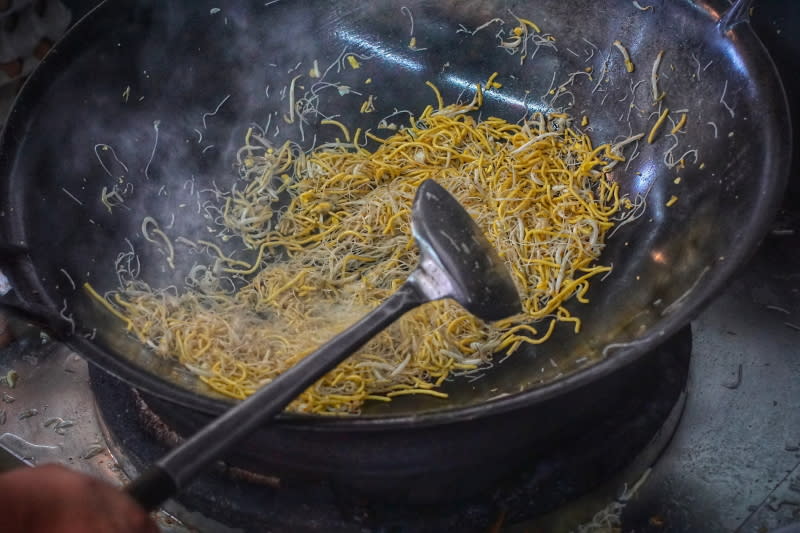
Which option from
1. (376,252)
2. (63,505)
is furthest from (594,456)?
(63,505)

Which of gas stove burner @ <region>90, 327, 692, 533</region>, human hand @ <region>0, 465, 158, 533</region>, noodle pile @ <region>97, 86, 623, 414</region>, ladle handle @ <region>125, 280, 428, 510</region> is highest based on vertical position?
human hand @ <region>0, 465, 158, 533</region>

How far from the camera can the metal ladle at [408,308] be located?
1.31m

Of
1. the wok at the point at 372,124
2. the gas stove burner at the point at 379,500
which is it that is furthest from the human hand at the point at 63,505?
the gas stove burner at the point at 379,500

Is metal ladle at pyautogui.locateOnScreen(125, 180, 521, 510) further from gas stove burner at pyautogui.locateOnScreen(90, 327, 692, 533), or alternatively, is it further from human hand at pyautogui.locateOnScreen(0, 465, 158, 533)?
gas stove burner at pyautogui.locateOnScreen(90, 327, 692, 533)

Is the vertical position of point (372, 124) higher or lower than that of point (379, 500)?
higher

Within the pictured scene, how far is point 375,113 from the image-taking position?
3.08m

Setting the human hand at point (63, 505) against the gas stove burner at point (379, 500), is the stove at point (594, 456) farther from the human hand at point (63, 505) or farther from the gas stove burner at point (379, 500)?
the human hand at point (63, 505)

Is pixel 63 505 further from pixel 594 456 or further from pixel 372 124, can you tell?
pixel 372 124

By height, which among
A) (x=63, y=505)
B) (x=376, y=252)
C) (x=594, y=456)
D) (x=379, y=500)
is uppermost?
(x=63, y=505)

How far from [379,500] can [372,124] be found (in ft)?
5.35

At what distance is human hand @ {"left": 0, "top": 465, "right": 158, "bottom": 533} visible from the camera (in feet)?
3.52

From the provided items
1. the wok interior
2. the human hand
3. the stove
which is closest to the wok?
the wok interior

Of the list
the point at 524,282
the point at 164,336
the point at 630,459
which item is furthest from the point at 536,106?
the point at 164,336

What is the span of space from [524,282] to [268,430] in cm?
109
